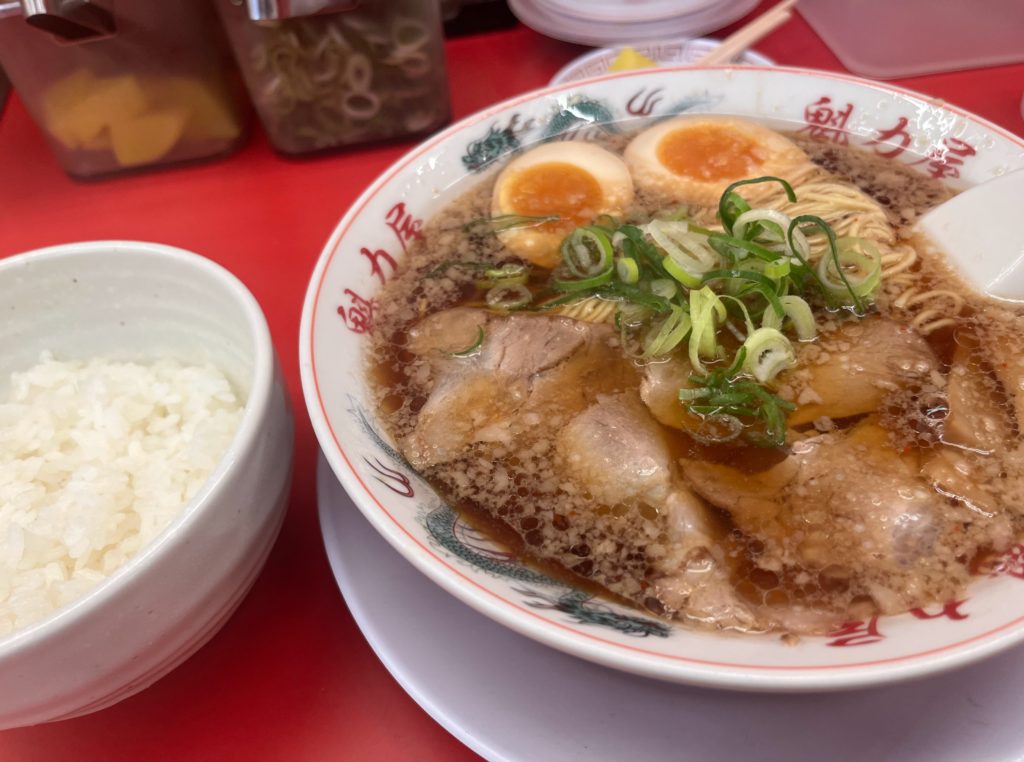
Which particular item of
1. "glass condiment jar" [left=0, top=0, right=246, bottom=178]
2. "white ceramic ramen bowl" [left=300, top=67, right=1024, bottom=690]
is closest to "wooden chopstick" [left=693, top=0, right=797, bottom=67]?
"white ceramic ramen bowl" [left=300, top=67, right=1024, bottom=690]

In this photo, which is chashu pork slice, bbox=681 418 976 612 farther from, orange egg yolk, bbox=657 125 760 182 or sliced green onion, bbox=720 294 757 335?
orange egg yolk, bbox=657 125 760 182

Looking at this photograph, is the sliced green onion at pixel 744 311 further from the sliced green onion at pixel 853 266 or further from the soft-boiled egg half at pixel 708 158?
the soft-boiled egg half at pixel 708 158

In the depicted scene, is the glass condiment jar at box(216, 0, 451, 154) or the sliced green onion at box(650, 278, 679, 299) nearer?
the sliced green onion at box(650, 278, 679, 299)

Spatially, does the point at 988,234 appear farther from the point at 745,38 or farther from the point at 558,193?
the point at 745,38

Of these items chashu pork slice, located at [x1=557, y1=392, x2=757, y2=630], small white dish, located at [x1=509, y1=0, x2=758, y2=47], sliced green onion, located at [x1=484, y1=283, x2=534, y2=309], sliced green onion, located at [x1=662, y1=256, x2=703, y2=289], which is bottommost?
chashu pork slice, located at [x1=557, y1=392, x2=757, y2=630]

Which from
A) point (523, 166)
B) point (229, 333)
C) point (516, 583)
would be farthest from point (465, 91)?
point (516, 583)

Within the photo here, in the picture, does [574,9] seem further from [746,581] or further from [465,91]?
[746,581]


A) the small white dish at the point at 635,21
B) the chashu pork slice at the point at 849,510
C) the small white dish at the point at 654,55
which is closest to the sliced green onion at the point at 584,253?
the chashu pork slice at the point at 849,510
